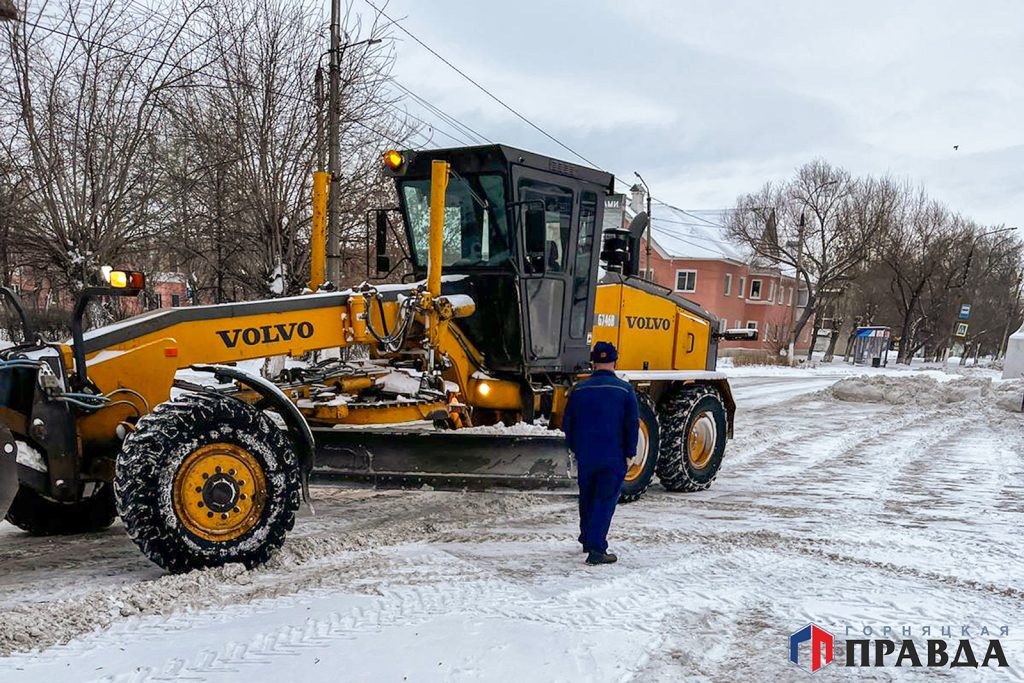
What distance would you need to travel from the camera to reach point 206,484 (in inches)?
168

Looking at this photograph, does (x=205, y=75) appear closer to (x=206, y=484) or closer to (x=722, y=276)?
(x=206, y=484)

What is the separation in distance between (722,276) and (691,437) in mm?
46394

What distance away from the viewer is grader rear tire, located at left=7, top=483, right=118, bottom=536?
5.15 meters

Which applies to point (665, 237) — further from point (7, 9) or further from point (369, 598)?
point (369, 598)

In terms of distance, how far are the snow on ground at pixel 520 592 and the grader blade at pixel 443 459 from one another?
0.33 meters

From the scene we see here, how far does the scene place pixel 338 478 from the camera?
5383mm

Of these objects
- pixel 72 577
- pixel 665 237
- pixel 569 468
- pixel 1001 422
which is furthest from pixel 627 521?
pixel 665 237

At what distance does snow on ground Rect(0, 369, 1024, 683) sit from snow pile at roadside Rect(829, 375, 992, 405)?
10444 millimetres

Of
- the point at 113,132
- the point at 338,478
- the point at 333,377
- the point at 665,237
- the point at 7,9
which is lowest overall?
the point at 338,478

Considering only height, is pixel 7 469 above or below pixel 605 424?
below

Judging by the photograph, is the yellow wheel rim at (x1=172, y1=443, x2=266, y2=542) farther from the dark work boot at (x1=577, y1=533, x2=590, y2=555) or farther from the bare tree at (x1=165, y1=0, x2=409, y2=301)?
the bare tree at (x1=165, y1=0, x2=409, y2=301)

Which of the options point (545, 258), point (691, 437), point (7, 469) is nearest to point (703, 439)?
point (691, 437)

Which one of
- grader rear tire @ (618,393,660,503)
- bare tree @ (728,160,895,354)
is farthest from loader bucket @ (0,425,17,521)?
bare tree @ (728,160,895,354)

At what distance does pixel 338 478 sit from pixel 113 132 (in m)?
10.5
